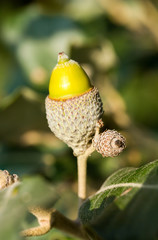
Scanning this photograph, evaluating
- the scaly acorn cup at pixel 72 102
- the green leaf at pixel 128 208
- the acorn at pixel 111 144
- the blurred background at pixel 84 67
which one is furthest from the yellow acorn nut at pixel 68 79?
the blurred background at pixel 84 67

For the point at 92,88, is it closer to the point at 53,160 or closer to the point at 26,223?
the point at 26,223

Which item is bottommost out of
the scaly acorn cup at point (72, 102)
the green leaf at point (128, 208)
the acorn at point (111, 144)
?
the green leaf at point (128, 208)

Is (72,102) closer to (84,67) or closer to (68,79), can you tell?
(68,79)

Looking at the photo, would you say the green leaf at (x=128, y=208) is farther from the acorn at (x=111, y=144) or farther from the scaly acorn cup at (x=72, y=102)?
the scaly acorn cup at (x=72, y=102)

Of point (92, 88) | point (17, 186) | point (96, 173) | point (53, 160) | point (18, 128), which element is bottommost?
point (96, 173)

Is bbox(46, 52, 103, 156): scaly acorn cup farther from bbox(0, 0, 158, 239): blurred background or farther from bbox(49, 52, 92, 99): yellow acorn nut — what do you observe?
bbox(0, 0, 158, 239): blurred background

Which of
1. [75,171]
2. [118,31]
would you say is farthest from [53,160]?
[118,31]
